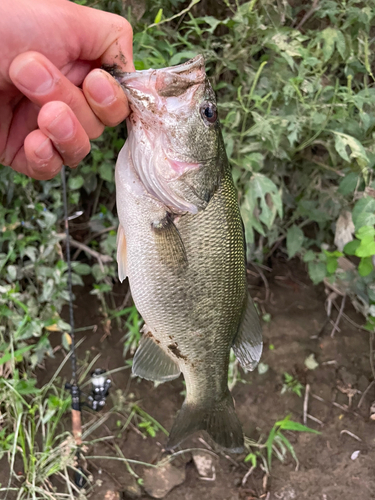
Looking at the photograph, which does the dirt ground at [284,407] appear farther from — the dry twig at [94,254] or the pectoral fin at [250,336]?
the pectoral fin at [250,336]

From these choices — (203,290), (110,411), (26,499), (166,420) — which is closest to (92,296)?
(110,411)

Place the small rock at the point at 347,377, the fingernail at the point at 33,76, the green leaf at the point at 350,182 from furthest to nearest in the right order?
1. the small rock at the point at 347,377
2. the green leaf at the point at 350,182
3. the fingernail at the point at 33,76

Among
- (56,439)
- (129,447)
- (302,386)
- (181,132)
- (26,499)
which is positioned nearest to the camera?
(181,132)

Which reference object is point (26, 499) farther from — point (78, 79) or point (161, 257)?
point (78, 79)

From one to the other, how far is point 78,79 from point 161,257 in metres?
0.58

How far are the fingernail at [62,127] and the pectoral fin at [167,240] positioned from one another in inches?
12.9

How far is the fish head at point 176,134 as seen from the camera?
915 millimetres

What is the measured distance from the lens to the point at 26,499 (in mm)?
1696

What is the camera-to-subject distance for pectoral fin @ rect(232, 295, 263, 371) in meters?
1.26

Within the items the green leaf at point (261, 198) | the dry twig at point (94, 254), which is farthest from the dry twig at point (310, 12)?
the dry twig at point (94, 254)

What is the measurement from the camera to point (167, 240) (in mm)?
1029

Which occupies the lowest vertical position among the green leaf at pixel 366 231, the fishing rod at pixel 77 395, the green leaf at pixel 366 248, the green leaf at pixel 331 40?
the fishing rod at pixel 77 395

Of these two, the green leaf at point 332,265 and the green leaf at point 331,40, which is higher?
the green leaf at point 331,40

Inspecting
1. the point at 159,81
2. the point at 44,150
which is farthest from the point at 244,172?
the point at 44,150
